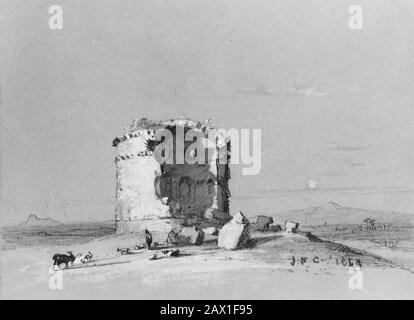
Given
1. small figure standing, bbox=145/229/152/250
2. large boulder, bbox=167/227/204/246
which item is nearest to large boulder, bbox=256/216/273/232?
large boulder, bbox=167/227/204/246

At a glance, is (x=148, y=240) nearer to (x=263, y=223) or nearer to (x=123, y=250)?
(x=123, y=250)

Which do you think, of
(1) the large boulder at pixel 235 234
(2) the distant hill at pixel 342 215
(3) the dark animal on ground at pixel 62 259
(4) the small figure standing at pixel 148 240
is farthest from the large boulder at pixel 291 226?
(3) the dark animal on ground at pixel 62 259

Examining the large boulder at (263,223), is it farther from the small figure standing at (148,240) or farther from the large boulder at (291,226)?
the small figure standing at (148,240)

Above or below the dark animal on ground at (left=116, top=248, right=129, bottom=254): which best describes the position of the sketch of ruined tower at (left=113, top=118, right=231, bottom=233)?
above

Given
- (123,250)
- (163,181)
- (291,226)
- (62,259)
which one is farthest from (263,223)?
(62,259)

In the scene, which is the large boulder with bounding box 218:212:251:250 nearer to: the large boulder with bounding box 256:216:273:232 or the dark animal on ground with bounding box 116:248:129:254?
the large boulder with bounding box 256:216:273:232

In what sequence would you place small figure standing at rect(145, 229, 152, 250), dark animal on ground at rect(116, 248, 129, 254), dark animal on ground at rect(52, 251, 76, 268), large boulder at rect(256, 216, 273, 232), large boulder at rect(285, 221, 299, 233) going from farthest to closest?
large boulder at rect(256, 216, 273, 232), large boulder at rect(285, 221, 299, 233), small figure standing at rect(145, 229, 152, 250), dark animal on ground at rect(116, 248, 129, 254), dark animal on ground at rect(52, 251, 76, 268)
